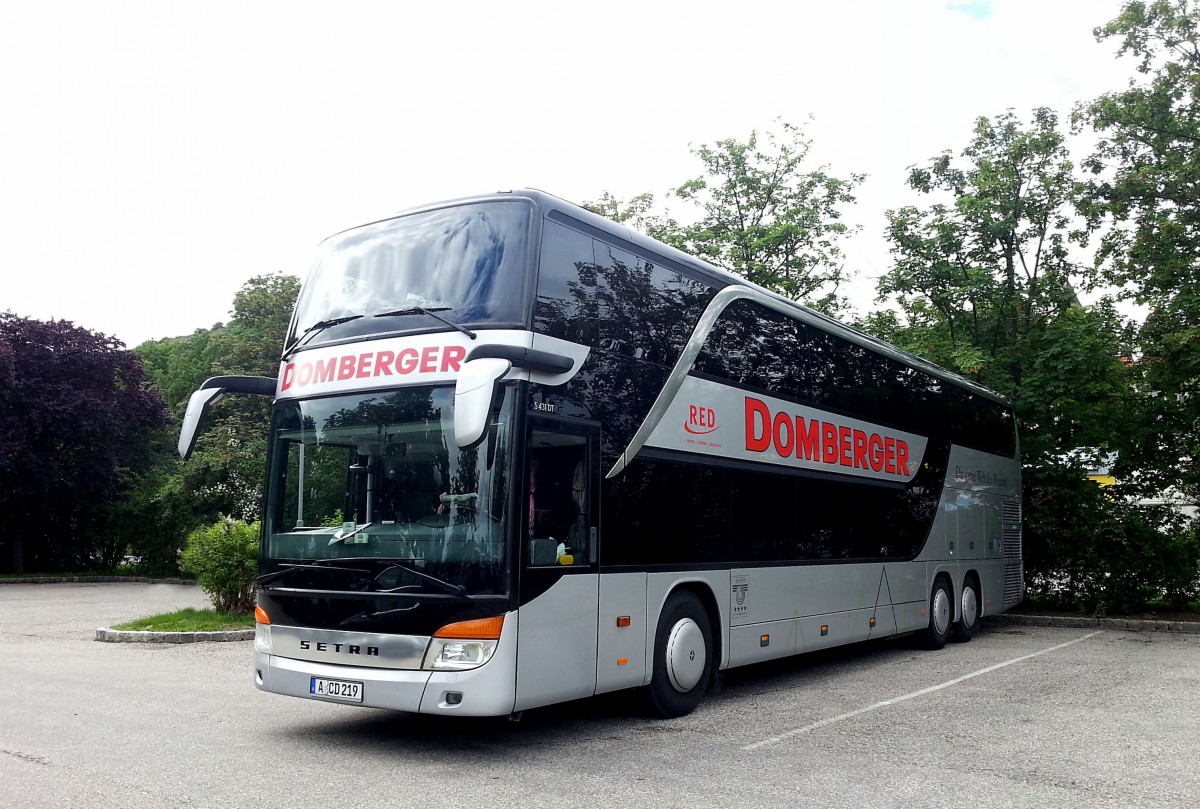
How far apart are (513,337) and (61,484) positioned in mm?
26832

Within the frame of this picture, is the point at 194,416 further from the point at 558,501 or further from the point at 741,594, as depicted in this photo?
the point at 741,594

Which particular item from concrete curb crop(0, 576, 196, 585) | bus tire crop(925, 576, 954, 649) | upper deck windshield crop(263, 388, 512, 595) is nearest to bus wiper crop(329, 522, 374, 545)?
upper deck windshield crop(263, 388, 512, 595)

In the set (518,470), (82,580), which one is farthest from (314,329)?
(82,580)

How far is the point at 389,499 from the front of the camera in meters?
7.41

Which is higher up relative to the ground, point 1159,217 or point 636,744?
point 1159,217

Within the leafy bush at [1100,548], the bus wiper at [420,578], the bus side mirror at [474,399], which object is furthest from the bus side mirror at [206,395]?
the leafy bush at [1100,548]

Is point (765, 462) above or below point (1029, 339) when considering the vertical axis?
below

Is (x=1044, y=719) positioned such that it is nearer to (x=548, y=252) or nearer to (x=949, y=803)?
(x=949, y=803)

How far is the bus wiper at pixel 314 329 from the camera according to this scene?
810 centimetres

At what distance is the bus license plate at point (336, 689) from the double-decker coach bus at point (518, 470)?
19mm

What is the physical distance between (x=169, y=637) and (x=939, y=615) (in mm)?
11010

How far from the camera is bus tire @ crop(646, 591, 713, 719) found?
29.1 feet

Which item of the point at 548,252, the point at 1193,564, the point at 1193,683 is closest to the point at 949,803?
the point at 548,252

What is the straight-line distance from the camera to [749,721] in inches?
355
